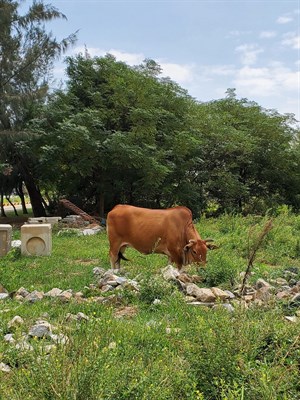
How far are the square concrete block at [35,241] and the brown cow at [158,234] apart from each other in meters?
2.36

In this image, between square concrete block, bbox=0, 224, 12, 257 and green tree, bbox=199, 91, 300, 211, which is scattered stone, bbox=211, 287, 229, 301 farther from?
green tree, bbox=199, 91, 300, 211

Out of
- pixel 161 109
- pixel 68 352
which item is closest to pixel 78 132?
pixel 161 109

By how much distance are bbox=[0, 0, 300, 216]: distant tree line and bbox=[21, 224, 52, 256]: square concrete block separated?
6.09m

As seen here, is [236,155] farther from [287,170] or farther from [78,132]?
[78,132]

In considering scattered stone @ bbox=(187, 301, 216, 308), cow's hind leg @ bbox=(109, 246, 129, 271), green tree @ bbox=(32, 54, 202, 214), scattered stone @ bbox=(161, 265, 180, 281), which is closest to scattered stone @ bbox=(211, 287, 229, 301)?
scattered stone @ bbox=(187, 301, 216, 308)

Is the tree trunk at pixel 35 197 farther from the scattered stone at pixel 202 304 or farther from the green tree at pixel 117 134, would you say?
the scattered stone at pixel 202 304

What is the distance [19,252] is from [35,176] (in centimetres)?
1149

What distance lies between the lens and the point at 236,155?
21562 mm

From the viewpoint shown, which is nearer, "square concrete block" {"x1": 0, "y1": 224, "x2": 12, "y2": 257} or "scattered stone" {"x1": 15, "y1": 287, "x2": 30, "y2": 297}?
"scattered stone" {"x1": 15, "y1": 287, "x2": 30, "y2": 297}

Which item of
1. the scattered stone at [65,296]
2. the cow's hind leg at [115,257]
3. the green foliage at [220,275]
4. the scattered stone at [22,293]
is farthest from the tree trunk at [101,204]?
the scattered stone at [65,296]

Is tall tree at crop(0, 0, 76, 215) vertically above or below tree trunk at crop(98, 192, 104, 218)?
above

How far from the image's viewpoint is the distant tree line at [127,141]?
655 inches

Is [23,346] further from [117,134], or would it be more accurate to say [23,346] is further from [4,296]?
[117,134]

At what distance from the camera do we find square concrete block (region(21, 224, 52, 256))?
9.98 m
